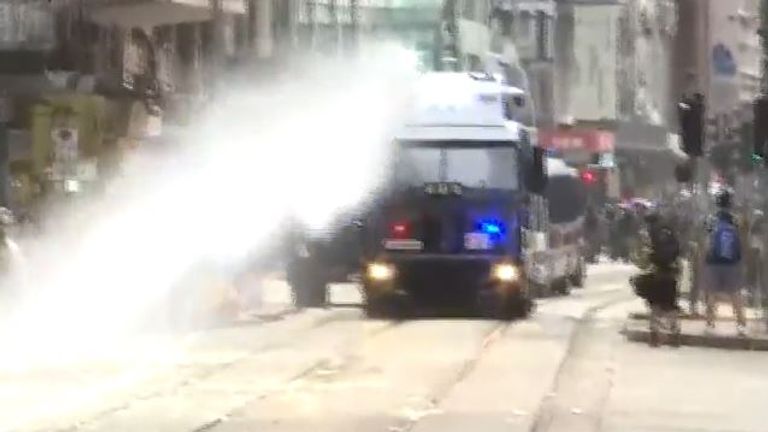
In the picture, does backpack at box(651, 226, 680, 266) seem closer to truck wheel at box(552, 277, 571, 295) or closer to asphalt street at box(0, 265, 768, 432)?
asphalt street at box(0, 265, 768, 432)

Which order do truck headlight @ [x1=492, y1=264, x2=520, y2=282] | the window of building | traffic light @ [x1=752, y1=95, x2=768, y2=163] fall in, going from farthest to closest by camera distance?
the window of building → truck headlight @ [x1=492, y1=264, x2=520, y2=282] → traffic light @ [x1=752, y1=95, x2=768, y2=163]

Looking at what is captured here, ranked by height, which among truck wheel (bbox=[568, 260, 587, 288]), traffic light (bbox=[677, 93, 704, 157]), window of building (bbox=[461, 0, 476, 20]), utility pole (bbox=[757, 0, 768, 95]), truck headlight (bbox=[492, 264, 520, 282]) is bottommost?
truck wheel (bbox=[568, 260, 587, 288])

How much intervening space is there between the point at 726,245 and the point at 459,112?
5618 millimetres

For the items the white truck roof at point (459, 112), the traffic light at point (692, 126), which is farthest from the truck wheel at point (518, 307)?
the traffic light at point (692, 126)

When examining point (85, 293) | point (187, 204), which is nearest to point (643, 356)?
point (85, 293)

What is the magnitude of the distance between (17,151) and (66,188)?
241 cm

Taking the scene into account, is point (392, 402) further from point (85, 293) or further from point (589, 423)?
point (85, 293)

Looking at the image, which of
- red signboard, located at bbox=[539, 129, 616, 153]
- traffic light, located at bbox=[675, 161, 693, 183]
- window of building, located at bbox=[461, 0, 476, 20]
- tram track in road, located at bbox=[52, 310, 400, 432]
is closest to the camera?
tram track in road, located at bbox=[52, 310, 400, 432]

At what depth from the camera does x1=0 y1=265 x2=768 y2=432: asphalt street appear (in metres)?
15.8

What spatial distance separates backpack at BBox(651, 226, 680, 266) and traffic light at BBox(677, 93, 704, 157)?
12.4 feet

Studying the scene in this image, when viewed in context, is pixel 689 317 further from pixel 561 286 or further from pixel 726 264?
pixel 561 286

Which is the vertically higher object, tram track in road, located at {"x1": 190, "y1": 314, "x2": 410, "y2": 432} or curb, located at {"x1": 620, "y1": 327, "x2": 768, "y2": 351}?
tram track in road, located at {"x1": 190, "y1": 314, "x2": 410, "y2": 432}

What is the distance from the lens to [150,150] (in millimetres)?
38094

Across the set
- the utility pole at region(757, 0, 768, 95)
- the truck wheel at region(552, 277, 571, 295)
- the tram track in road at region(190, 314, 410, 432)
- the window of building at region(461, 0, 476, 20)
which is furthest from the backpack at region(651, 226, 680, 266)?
the window of building at region(461, 0, 476, 20)
